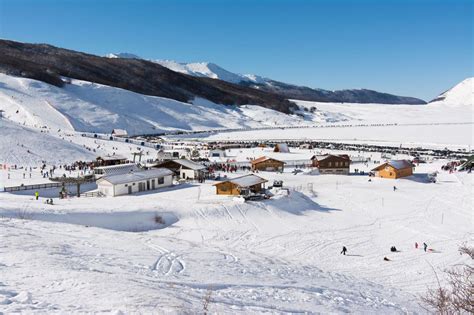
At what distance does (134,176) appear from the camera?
26594 mm

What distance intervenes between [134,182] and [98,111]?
59.1 meters

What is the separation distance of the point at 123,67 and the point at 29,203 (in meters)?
120

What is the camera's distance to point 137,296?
7.91m

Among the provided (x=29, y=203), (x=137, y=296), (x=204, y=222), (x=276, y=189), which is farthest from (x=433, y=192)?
(x=137, y=296)

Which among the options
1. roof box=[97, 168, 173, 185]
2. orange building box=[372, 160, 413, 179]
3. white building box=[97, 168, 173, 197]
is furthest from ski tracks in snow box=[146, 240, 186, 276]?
orange building box=[372, 160, 413, 179]

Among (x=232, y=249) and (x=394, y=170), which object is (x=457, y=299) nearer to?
(x=232, y=249)

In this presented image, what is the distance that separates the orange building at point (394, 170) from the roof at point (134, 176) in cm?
1680

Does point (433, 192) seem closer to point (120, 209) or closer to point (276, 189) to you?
point (276, 189)

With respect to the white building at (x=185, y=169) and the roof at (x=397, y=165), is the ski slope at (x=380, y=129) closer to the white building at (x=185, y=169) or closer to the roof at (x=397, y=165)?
the roof at (x=397, y=165)

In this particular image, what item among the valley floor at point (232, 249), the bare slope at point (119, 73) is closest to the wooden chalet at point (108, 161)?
the valley floor at point (232, 249)

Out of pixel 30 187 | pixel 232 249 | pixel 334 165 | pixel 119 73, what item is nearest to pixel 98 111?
pixel 119 73

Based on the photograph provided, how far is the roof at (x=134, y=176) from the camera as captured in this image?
25.4 metres

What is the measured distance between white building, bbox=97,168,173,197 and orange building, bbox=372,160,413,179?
16.7 meters

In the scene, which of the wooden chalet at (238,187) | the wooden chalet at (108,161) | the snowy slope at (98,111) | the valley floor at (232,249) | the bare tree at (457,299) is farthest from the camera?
the snowy slope at (98,111)
